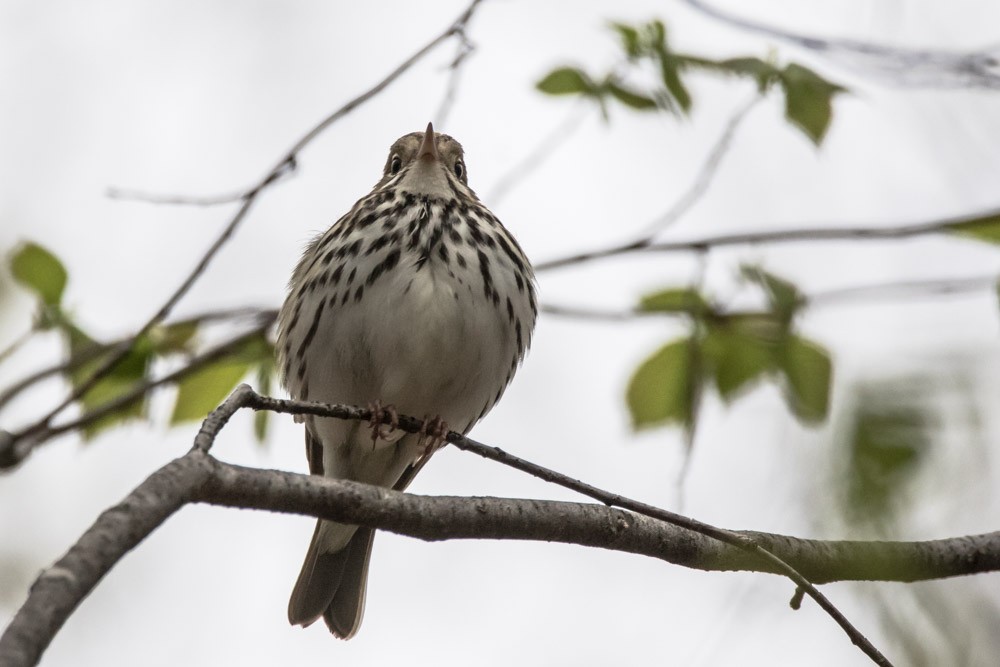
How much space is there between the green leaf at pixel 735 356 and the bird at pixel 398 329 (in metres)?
0.78

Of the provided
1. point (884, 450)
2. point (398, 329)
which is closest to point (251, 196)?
point (398, 329)

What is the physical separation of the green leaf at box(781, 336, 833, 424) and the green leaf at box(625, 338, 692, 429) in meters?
0.40

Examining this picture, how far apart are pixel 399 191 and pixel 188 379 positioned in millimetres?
1160

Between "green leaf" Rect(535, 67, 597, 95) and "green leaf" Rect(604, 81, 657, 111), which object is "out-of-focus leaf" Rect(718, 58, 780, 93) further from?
"green leaf" Rect(535, 67, 597, 95)

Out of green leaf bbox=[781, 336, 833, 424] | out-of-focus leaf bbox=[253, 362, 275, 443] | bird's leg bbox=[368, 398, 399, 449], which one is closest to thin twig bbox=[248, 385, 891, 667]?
green leaf bbox=[781, 336, 833, 424]

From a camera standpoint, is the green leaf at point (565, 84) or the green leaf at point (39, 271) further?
the green leaf at point (565, 84)

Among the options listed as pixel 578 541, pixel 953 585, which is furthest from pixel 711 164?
pixel 953 585

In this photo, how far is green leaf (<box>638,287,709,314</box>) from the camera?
465 centimetres

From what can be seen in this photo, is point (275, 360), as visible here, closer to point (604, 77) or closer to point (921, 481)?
point (604, 77)

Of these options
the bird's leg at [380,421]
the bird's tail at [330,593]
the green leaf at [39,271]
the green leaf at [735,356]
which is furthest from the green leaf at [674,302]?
the green leaf at [39,271]

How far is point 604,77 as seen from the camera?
4.80 m

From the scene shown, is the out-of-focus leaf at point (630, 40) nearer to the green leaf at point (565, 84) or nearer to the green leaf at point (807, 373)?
the green leaf at point (565, 84)

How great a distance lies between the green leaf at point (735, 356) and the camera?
4395mm

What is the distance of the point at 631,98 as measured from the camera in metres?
4.68
